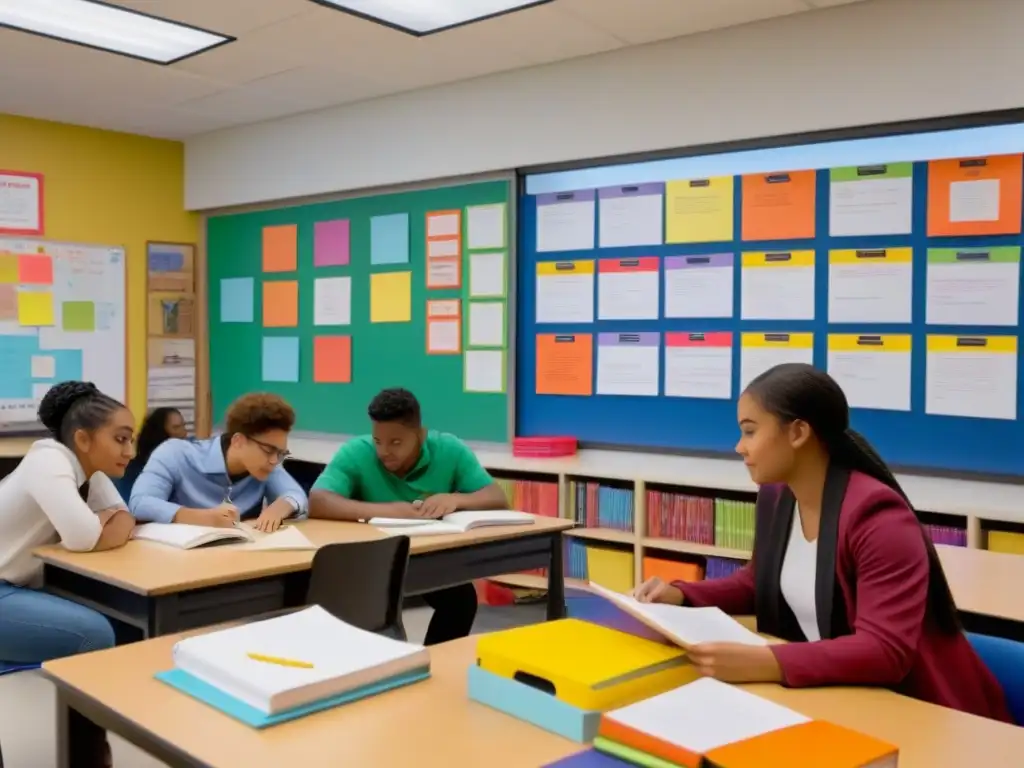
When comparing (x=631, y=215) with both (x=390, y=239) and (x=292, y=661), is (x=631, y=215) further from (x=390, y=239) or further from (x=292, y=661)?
(x=292, y=661)

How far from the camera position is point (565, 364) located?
195 inches

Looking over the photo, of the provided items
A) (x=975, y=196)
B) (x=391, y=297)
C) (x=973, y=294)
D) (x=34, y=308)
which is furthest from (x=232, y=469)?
(x=34, y=308)

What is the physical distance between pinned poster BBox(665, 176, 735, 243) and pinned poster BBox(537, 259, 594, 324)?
0.48 metres

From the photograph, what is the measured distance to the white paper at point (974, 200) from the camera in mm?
3723

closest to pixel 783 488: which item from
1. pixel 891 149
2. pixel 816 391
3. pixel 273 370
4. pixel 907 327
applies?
pixel 816 391

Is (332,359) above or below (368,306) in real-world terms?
below

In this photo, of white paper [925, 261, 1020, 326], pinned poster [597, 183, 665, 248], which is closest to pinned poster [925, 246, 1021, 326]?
white paper [925, 261, 1020, 326]

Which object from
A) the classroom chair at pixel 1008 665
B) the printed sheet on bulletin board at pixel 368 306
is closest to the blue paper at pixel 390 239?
the printed sheet on bulletin board at pixel 368 306

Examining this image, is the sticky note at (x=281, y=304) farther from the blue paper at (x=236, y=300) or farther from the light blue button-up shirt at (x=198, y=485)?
the light blue button-up shirt at (x=198, y=485)

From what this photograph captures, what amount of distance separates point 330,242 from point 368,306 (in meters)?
0.50

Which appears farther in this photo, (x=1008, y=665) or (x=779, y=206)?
(x=779, y=206)

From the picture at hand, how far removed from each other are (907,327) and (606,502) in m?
1.51

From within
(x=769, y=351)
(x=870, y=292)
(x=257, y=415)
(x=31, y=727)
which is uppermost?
(x=870, y=292)

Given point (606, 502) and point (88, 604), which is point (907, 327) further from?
point (88, 604)
